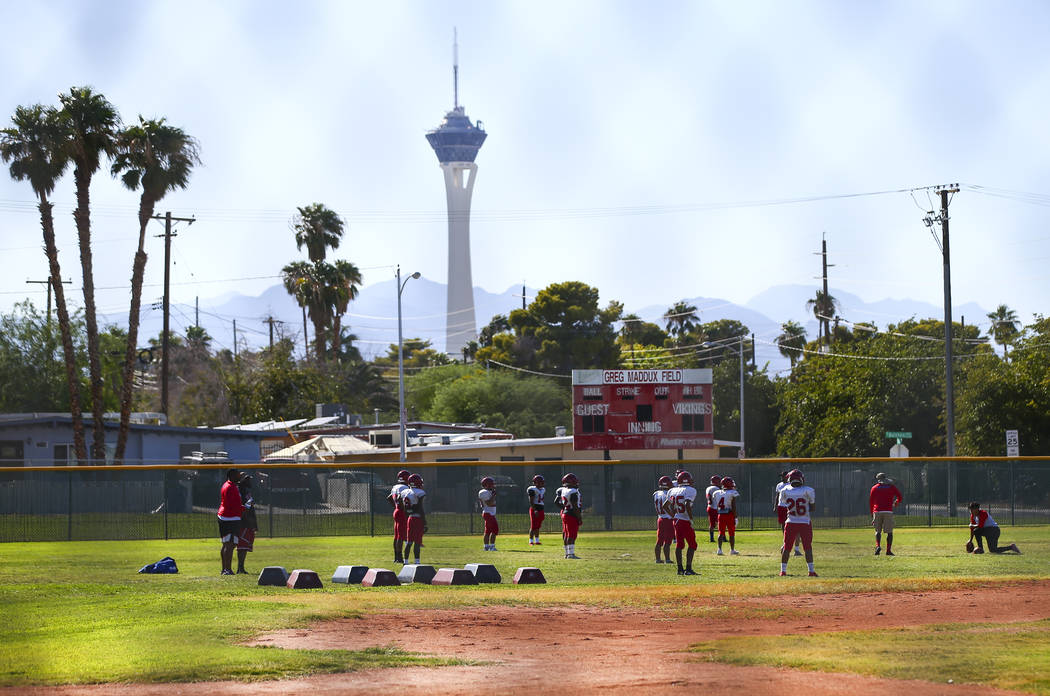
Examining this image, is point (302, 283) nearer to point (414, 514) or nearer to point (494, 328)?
point (494, 328)

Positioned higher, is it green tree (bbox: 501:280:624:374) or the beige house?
green tree (bbox: 501:280:624:374)

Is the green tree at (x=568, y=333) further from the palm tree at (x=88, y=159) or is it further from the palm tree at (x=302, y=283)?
the palm tree at (x=88, y=159)

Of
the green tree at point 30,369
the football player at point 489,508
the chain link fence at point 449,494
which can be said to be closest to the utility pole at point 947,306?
the chain link fence at point 449,494

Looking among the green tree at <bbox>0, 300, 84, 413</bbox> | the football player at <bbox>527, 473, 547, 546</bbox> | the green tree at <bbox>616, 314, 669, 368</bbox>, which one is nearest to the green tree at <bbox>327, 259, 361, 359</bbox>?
the green tree at <bbox>0, 300, 84, 413</bbox>

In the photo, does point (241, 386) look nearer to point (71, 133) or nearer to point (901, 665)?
point (71, 133)

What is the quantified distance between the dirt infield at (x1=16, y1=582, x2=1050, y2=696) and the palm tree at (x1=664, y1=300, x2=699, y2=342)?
91956mm

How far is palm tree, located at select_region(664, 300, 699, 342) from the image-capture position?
11394 centimetres

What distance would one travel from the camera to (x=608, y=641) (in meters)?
15.4

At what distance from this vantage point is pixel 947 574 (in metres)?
24.3

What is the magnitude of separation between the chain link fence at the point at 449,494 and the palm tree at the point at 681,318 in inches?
2733

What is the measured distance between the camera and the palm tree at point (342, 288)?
76188 millimetres

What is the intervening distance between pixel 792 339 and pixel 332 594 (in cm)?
9442

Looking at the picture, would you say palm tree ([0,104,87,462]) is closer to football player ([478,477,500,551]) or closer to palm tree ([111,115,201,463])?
palm tree ([111,115,201,463])

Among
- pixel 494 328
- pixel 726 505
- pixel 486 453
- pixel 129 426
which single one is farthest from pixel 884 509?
pixel 494 328
